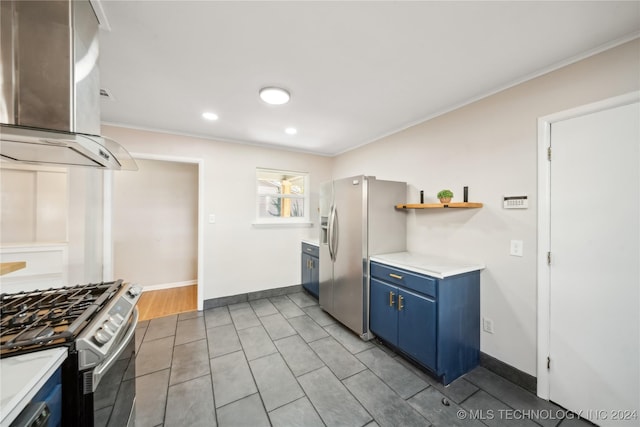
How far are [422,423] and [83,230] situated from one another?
3607 mm

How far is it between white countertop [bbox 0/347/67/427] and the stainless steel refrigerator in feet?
7.19

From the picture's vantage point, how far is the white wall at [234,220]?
125 inches

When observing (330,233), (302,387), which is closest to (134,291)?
(302,387)

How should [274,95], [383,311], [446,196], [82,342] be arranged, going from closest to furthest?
1. [82,342]
2. [274,95]
3. [446,196]
4. [383,311]

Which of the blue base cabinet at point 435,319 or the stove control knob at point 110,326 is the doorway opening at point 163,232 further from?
the blue base cabinet at point 435,319

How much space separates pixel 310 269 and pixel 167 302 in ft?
7.28

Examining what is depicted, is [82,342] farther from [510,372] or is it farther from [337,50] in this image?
[510,372]

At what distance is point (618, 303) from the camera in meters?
1.45

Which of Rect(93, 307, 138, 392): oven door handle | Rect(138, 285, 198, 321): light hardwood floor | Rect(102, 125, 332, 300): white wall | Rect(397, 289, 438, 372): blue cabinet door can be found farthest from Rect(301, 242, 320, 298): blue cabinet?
Rect(93, 307, 138, 392): oven door handle

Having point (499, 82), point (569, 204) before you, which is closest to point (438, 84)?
point (499, 82)

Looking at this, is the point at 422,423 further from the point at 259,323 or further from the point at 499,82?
the point at 499,82

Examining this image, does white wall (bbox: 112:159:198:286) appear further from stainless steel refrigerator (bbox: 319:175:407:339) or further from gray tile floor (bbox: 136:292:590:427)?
stainless steel refrigerator (bbox: 319:175:407:339)

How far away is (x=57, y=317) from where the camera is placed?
3.27 feet

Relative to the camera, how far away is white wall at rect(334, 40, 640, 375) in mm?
1594
